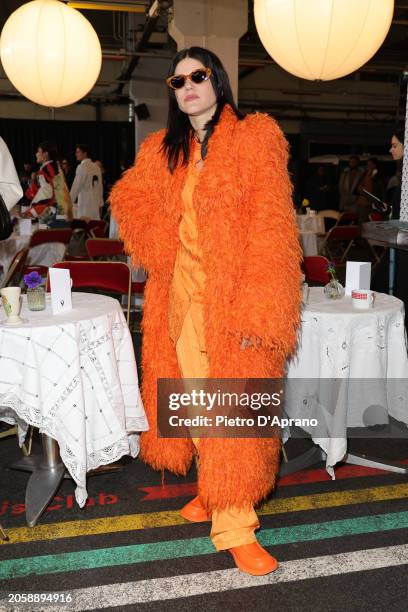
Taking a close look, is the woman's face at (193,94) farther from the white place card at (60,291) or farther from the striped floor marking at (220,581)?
the striped floor marking at (220,581)

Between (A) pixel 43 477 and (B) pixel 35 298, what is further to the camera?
(A) pixel 43 477

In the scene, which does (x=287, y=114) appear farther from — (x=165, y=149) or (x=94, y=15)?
(x=165, y=149)

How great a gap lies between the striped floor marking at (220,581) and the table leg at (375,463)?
0.65 meters

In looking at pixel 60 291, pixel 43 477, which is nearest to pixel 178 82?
pixel 60 291

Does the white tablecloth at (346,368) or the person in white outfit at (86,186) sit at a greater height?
the person in white outfit at (86,186)

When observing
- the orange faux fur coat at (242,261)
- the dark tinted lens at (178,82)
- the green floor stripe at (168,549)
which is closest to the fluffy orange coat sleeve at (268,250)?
the orange faux fur coat at (242,261)

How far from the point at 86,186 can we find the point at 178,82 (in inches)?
297

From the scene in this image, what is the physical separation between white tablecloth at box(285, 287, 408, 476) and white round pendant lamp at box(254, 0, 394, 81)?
5.73 ft

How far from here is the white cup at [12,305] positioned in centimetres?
238

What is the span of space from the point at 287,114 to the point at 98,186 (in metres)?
12.4

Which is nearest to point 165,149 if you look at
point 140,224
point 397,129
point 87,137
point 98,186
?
point 140,224

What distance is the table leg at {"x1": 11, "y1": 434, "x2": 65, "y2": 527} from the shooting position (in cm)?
250

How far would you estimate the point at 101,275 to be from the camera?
3.72 meters

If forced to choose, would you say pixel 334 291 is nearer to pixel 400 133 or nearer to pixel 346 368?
pixel 346 368
